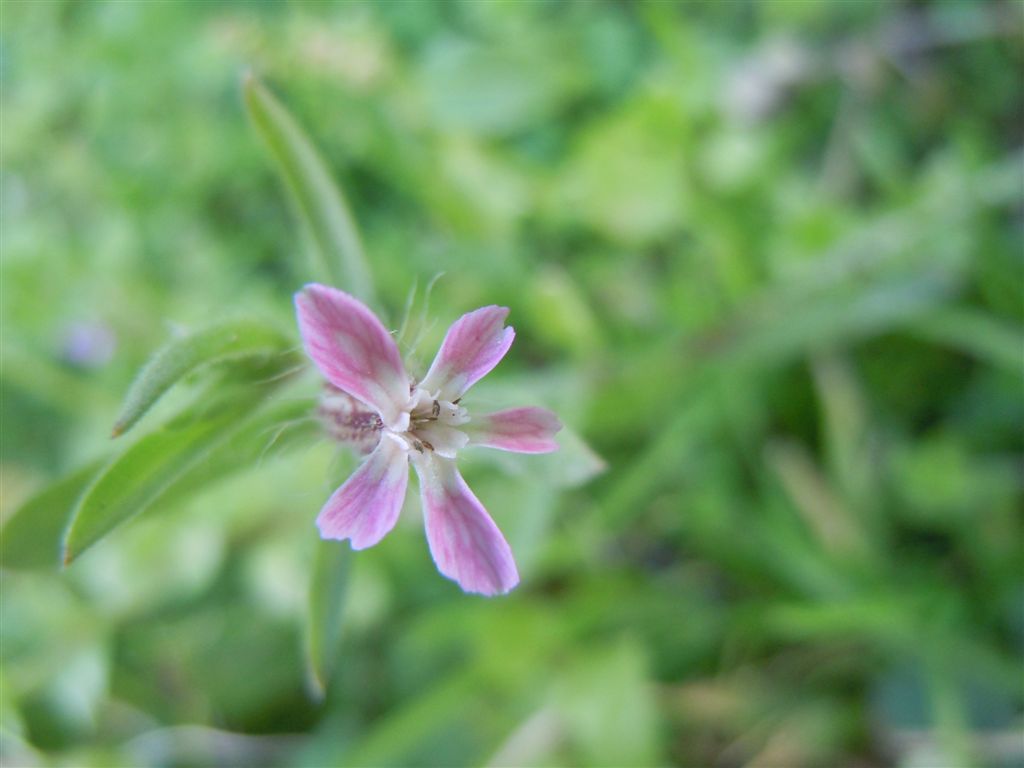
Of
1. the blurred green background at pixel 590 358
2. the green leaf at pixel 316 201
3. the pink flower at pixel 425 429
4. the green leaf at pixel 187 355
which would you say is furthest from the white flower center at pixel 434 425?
the blurred green background at pixel 590 358

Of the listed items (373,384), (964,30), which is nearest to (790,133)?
→ (964,30)

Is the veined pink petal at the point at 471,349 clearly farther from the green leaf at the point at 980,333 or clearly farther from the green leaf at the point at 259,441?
the green leaf at the point at 980,333

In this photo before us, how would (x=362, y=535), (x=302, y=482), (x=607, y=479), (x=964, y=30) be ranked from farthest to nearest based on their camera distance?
(x=964, y=30) < (x=607, y=479) < (x=302, y=482) < (x=362, y=535)

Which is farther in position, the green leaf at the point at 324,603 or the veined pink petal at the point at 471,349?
the green leaf at the point at 324,603

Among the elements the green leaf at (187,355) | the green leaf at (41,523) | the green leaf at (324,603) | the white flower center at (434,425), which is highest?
the green leaf at (187,355)

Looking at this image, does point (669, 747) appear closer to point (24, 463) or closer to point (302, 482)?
point (302, 482)

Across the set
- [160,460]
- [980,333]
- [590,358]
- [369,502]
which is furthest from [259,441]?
[980,333]

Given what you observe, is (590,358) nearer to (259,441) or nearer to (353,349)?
(259,441)

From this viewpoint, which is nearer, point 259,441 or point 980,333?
point 259,441
